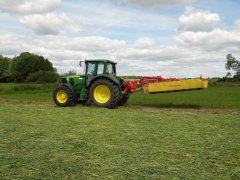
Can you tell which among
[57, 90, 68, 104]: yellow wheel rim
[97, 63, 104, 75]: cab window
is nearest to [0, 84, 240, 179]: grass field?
[97, 63, 104, 75]: cab window

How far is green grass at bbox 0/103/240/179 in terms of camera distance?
516cm

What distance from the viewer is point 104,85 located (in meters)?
14.4

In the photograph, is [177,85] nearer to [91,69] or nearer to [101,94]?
[101,94]

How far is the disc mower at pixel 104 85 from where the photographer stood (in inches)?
543

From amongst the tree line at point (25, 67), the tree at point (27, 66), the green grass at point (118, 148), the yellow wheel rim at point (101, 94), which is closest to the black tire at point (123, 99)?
the yellow wheel rim at point (101, 94)

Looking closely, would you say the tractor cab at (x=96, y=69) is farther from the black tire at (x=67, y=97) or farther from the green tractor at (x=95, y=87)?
the black tire at (x=67, y=97)

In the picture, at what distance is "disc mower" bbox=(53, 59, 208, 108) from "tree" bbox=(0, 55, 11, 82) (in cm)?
7021

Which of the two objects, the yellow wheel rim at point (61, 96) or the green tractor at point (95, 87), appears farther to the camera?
the yellow wheel rim at point (61, 96)

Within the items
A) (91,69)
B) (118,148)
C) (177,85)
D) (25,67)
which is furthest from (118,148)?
(25,67)

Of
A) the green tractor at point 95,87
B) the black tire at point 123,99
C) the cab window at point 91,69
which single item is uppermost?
the cab window at point 91,69

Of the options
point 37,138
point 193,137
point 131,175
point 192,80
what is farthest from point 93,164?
point 192,80

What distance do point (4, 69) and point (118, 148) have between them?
83120 millimetres

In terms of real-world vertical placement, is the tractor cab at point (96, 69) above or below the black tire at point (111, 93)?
above

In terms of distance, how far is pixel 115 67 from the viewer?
15.7 m
